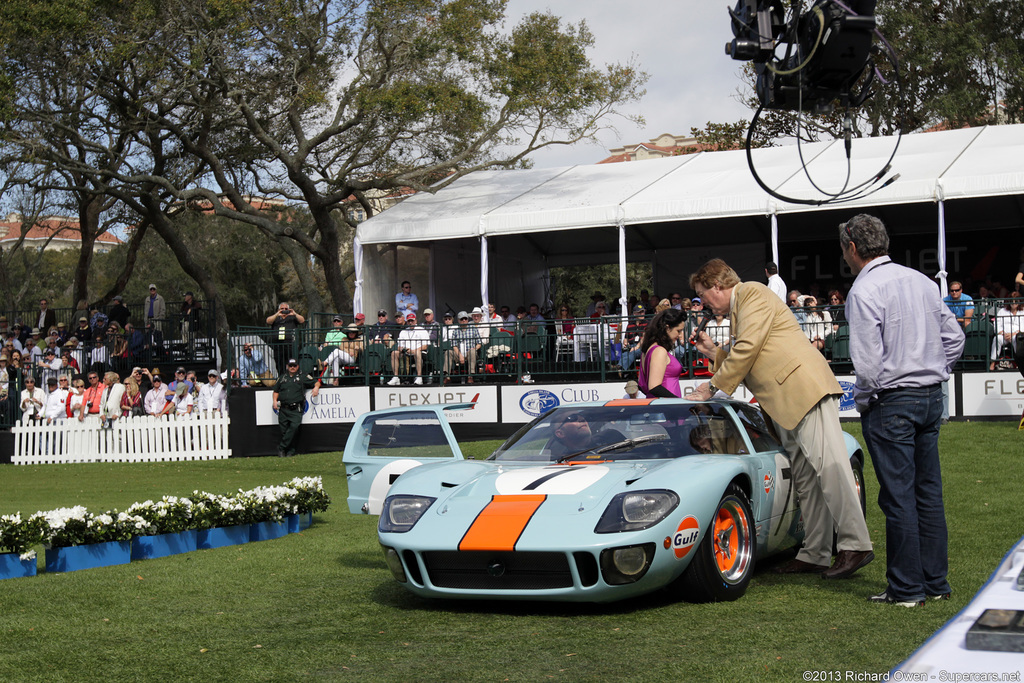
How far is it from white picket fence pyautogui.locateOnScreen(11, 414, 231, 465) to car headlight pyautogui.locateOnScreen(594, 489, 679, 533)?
16.2 metres

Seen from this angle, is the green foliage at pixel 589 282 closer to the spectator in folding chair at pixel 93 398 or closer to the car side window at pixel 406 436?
the spectator in folding chair at pixel 93 398

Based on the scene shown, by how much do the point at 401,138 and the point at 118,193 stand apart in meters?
8.10

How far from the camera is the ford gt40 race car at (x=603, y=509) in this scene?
525cm

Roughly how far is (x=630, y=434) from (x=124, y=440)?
55.7ft

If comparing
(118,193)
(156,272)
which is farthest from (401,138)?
(156,272)

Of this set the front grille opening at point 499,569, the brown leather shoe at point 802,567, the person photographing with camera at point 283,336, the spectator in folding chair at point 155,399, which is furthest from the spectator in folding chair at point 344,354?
the front grille opening at point 499,569

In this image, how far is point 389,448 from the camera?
7.30 m

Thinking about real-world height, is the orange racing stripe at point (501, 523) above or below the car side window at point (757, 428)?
below

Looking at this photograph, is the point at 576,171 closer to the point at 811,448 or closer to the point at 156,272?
the point at 811,448

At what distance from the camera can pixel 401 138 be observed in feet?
91.9

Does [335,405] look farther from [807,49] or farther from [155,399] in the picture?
[807,49]

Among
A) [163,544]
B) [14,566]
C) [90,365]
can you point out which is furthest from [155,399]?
[14,566]

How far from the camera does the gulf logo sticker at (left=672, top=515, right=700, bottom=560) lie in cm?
531

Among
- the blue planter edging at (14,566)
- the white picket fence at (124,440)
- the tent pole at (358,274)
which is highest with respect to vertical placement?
the tent pole at (358,274)
